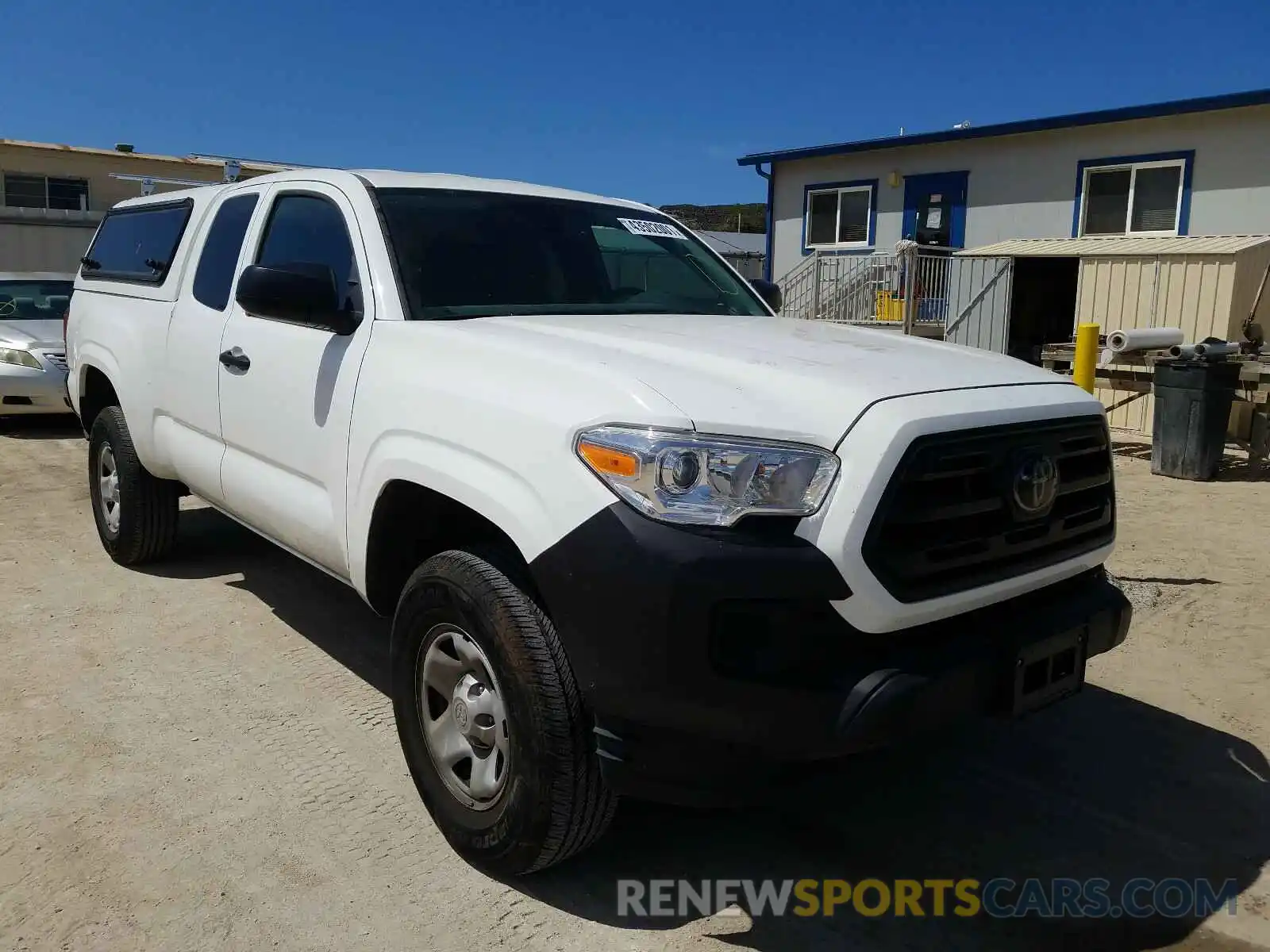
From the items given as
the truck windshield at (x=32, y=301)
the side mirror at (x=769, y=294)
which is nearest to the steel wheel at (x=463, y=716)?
the side mirror at (x=769, y=294)

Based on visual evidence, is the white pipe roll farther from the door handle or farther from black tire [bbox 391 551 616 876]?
black tire [bbox 391 551 616 876]

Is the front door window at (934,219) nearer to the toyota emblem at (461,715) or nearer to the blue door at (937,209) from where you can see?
the blue door at (937,209)

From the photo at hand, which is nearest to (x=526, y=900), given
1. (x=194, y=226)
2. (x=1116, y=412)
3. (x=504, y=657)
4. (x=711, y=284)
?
(x=504, y=657)

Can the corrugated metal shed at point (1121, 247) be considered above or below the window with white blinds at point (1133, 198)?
below

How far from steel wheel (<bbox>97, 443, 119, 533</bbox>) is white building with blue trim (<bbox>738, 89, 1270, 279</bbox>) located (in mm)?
13063

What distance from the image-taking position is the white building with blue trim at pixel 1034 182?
13344 mm

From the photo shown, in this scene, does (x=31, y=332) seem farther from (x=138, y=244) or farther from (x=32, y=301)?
(x=138, y=244)

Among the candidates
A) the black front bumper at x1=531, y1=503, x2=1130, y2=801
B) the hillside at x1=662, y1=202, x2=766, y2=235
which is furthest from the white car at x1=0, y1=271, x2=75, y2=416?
the hillside at x1=662, y1=202, x2=766, y2=235

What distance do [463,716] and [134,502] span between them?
3280mm

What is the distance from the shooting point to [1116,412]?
1138cm

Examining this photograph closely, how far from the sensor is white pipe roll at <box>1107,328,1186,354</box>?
31.4 feet

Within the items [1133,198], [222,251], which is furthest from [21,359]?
[1133,198]

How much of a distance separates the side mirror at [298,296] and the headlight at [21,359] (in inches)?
321

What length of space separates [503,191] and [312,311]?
1.04 meters
